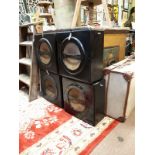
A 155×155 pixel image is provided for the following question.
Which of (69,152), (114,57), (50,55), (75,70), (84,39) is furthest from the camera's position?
(114,57)

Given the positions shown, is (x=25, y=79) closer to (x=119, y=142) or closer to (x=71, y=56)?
(x=71, y=56)

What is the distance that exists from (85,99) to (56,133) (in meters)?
0.45

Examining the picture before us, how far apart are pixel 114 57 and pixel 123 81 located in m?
0.66

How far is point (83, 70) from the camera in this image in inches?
65.0

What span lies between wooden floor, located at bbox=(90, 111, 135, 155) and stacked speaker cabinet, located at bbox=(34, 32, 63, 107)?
2.65ft

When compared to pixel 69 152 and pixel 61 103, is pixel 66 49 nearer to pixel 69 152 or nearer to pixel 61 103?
pixel 61 103

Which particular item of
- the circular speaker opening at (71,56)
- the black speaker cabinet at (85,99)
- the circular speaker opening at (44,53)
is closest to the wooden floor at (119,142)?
the black speaker cabinet at (85,99)

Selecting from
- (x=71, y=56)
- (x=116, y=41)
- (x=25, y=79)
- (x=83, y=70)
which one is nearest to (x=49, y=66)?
(x=71, y=56)

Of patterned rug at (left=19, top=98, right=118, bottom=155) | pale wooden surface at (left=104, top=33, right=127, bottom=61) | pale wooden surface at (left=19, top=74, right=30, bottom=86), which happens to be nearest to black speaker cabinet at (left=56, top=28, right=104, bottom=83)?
pale wooden surface at (left=104, top=33, right=127, bottom=61)

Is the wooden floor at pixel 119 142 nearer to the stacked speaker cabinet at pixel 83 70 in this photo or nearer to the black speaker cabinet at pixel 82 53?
the stacked speaker cabinet at pixel 83 70

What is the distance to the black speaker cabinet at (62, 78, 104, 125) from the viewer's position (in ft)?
5.53

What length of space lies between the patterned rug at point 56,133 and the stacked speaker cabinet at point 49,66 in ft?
0.74
